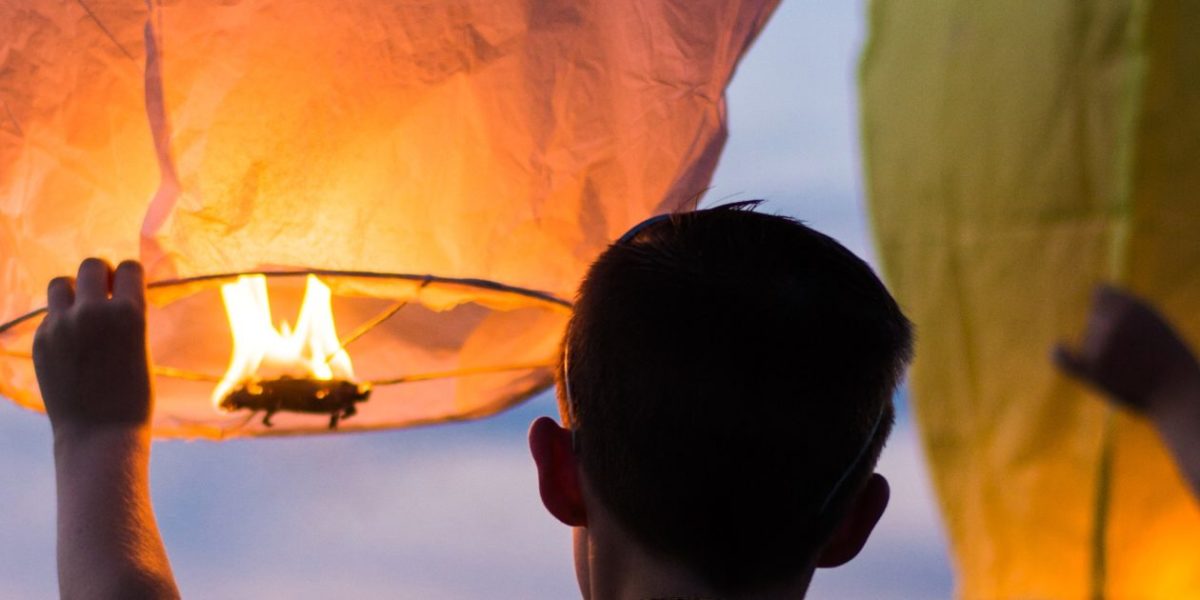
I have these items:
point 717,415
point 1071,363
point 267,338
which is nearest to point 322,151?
point 267,338

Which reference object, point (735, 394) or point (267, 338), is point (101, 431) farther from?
point (735, 394)

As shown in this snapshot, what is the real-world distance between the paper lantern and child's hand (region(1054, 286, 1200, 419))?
0.29 metres

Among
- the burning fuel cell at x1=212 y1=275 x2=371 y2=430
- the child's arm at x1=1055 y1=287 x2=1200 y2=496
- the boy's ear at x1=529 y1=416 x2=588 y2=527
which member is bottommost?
the child's arm at x1=1055 y1=287 x2=1200 y2=496

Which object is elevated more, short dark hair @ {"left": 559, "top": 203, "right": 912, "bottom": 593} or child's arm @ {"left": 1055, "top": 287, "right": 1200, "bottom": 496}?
short dark hair @ {"left": 559, "top": 203, "right": 912, "bottom": 593}

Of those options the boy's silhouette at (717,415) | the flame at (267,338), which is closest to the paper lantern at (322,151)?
the flame at (267,338)

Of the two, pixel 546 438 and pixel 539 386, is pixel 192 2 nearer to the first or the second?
pixel 546 438

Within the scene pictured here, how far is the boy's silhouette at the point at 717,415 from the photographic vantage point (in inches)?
24.4

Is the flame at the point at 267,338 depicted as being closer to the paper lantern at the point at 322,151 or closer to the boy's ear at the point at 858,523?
the paper lantern at the point at 322,151

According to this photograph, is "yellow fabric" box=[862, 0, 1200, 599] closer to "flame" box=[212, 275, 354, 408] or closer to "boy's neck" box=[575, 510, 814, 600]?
"boy's neck" box=[575, 510, 814, 600]

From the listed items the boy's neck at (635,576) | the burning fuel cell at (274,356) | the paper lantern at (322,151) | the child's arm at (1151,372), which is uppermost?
the paper lantern at (322,151)

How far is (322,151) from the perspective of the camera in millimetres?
705

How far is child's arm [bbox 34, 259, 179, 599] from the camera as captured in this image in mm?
698

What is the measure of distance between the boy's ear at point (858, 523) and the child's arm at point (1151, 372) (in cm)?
17

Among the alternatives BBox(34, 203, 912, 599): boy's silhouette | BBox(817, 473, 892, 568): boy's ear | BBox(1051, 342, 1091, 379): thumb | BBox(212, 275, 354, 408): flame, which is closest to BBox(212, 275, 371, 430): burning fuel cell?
BBox(212, 275, 354, 408): flame
